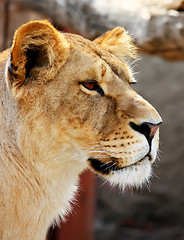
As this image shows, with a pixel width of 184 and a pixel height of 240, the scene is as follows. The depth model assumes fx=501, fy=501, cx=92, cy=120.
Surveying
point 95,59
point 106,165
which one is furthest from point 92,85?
point 106,165

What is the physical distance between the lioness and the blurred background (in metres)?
0.41

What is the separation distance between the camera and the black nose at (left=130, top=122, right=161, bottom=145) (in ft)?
7.98

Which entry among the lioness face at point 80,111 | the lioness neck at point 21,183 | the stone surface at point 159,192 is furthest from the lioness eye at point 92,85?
the stone surface at point 159,192

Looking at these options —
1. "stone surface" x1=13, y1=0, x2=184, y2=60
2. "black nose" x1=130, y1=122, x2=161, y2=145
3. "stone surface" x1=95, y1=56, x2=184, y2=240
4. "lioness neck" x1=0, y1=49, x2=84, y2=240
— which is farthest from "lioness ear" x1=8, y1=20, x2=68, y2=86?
"stone surface" x1=95, y1=56, x2=184, y2=240

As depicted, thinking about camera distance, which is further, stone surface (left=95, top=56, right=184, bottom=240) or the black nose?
stone surface (left=95, top=56, right=184, bottom=240)

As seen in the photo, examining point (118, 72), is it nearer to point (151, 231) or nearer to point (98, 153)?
point (98, 153)

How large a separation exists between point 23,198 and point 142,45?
6.88 feet

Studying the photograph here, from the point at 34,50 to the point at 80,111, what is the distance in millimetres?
375

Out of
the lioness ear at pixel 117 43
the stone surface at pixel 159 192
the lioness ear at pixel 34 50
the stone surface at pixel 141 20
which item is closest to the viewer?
the lioness ear at pixel 34 50

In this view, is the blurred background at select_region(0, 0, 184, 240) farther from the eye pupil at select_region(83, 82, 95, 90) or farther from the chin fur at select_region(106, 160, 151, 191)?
the eye pupil at select_region(83, 82, 95, 90)

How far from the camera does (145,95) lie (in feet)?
30.3

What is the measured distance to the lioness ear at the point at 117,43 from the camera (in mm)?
3041

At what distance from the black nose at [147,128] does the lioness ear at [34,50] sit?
510 millimetres

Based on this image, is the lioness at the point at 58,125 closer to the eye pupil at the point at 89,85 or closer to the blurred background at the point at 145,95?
the eye pupil at the point at 89,85
